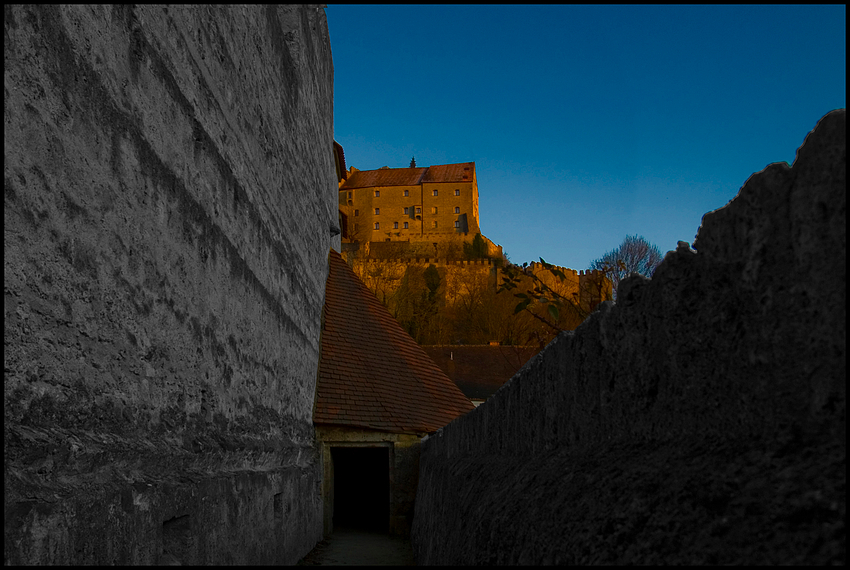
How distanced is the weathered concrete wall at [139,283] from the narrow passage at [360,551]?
1.55m

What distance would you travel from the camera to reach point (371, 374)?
37.6 feet

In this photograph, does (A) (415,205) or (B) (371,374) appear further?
(A) (415,205)

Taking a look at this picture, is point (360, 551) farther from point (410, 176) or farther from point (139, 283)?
point (410, 176)

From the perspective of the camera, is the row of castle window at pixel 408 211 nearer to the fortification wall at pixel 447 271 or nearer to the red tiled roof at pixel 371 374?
the fortification wall at pixel 447 271

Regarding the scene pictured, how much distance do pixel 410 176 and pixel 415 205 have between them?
4574 millimetres

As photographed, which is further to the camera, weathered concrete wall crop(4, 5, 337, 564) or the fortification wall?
the fortification wall

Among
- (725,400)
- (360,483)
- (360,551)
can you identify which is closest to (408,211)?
(360,483)

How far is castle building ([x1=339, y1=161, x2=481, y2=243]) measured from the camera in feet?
214

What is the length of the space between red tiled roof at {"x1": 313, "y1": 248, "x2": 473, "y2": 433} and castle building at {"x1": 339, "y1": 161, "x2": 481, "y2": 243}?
5024 centimetres

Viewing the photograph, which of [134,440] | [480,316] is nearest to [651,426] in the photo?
[134,440]

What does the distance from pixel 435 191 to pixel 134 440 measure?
64.6 meters

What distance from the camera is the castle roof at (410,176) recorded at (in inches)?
2677

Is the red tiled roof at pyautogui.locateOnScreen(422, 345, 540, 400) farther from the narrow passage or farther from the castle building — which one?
the castle building

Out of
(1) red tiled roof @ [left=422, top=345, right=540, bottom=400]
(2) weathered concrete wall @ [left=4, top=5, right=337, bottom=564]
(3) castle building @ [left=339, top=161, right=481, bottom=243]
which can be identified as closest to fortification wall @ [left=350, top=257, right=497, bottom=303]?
(3) castle building @ [left=339, top=161, right=481, bottom=243]
